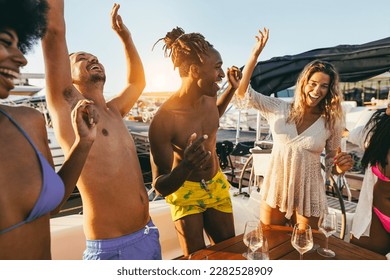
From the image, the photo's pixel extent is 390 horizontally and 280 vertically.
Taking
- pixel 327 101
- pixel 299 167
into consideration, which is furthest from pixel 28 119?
pixel 327 101

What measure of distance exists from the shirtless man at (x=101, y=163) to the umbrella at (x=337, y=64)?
99.3 inches

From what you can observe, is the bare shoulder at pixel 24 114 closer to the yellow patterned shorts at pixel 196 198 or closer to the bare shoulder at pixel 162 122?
the bare shoulder at pixel 162 122

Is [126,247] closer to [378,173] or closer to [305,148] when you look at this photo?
[305,148]

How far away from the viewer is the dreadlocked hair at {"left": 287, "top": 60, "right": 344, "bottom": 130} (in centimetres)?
233

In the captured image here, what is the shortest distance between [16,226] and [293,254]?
5.10 ft

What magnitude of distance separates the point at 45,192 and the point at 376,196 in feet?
7.79

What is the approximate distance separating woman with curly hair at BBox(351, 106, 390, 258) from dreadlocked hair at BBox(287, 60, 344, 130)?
319mm

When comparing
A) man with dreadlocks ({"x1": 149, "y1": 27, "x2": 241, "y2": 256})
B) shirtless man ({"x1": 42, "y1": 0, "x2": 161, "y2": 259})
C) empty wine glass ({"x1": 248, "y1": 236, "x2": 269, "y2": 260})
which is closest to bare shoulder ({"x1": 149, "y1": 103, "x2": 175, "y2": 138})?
man with dreadlocks ({"x1": 149, "y1": 27, "x2": 241, "y2": 256})

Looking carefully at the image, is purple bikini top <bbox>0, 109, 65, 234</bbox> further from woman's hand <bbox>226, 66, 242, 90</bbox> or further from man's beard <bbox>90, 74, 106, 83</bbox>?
woman's hand <bbox>226, 66, 242, 90</bbox>

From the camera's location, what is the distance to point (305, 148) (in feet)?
7.47

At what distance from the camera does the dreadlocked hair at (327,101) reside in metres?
2.33

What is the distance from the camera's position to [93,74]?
1.83m
